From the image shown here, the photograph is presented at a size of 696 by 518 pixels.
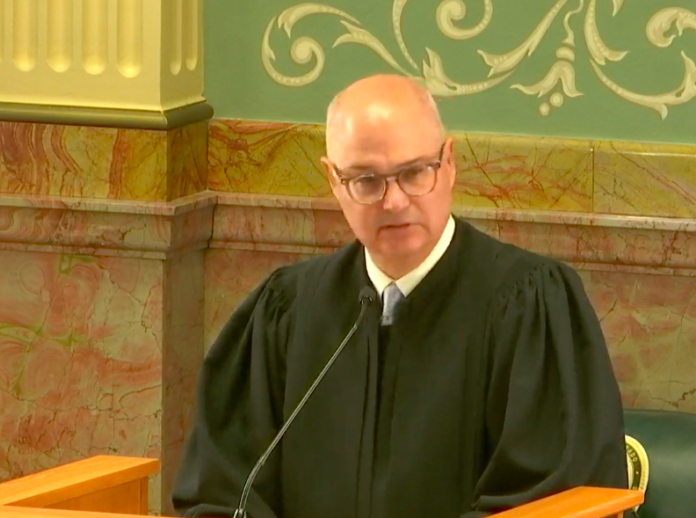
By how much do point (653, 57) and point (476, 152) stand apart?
0.57m

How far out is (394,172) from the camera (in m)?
3.14

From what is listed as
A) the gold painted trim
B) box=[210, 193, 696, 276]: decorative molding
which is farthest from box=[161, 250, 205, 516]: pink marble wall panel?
the gold painted trim

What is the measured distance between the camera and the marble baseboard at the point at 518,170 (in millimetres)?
4555

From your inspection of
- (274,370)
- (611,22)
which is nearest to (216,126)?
(611,22)

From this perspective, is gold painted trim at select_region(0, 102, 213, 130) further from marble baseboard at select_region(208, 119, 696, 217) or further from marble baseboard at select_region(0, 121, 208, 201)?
marble baseboard at select_region(208, 119, 696, 217)

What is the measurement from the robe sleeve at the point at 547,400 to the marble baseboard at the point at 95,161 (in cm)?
164

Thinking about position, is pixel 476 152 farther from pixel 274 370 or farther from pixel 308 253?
pixel 274 370

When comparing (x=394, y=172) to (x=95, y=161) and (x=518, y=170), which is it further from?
(x=95, y=161)

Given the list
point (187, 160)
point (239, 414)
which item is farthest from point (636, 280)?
point (239, 414)

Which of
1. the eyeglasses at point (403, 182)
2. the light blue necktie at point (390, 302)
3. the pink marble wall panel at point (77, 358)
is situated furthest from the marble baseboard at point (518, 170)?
the eyeglasses at point (403, 182)

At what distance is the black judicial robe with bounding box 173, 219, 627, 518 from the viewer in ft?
10.4

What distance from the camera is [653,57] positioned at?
4543mm

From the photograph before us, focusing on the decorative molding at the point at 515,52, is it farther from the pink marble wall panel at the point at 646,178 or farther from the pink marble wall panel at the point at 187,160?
the pink marble wall panel at the point at 187,160

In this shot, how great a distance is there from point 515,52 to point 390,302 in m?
1.47
